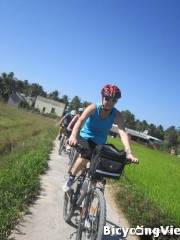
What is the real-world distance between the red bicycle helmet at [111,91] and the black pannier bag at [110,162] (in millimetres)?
738

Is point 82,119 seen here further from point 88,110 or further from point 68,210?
point 68,210

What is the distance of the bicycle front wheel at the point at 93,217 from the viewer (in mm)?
5406

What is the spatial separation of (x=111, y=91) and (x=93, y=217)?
1606mm

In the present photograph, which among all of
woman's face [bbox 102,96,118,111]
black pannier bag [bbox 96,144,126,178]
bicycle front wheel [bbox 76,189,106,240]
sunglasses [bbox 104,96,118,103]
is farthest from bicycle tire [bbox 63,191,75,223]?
sunglasses [bbox 104,96,118,103]

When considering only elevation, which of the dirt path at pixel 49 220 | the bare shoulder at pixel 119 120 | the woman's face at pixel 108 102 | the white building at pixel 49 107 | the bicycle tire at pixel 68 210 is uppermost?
the white building at pixel 49 107

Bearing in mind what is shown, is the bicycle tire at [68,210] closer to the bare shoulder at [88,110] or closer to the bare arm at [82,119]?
the bare arm at [82,119]

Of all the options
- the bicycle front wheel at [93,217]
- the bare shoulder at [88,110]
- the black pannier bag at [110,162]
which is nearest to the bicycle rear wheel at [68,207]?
the bicycle front wheel at [93,217]

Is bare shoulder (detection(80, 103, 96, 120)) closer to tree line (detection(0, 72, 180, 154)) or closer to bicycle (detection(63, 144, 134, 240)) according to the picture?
bicycle (detection(63, 144, 134, 240))

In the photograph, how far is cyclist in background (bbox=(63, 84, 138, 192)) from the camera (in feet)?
19.8

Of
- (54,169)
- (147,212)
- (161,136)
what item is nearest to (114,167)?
(147,212)

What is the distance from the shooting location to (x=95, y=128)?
6.54 metres

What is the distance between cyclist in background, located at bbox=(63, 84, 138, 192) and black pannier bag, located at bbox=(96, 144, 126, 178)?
31cm

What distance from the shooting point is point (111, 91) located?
5973 millimetres

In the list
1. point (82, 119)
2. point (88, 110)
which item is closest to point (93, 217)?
point (82, 119)
